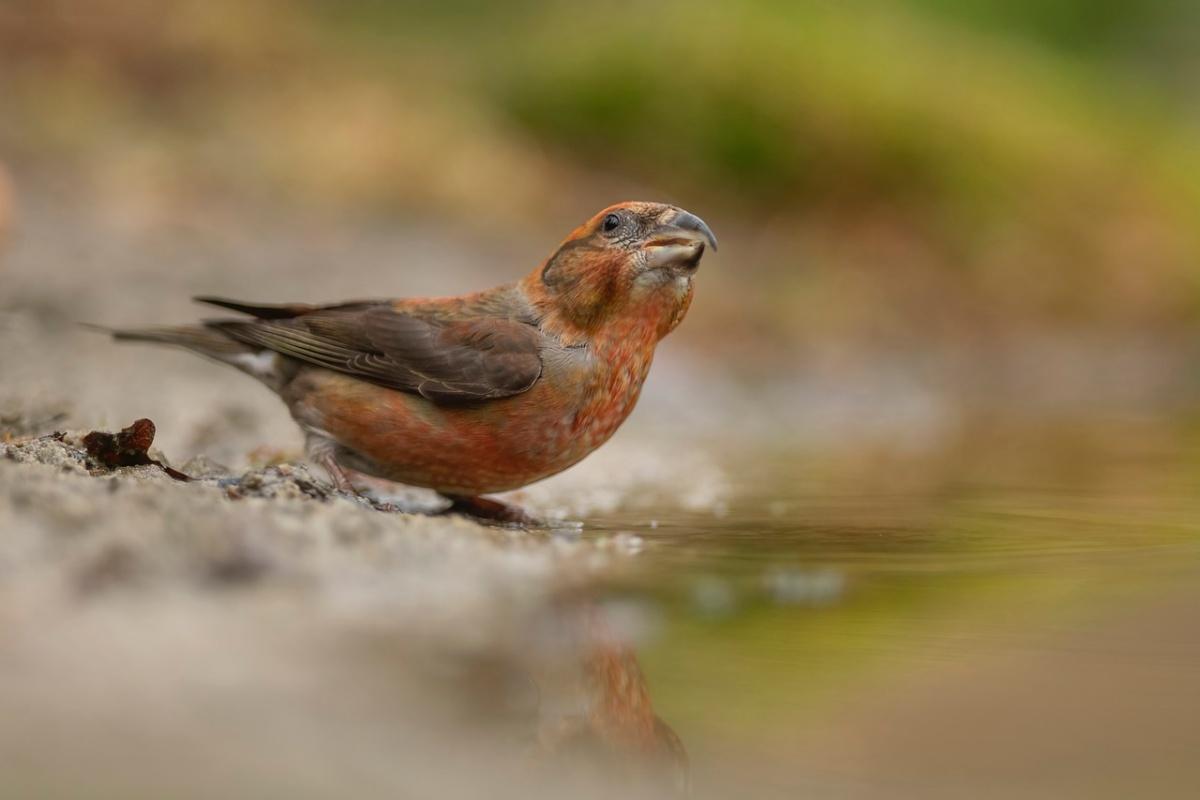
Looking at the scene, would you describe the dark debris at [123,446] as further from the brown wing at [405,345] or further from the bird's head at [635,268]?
the bird's head at [635,268]

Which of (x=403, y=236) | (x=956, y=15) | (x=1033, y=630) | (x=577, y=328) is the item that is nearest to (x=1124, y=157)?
(x=956, y=15)

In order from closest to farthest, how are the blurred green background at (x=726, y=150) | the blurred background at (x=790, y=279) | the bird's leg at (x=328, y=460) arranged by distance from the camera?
1. the blurred background at (x=790, y=279)
2. the bird's leg at (x=328, y=460)
3. the blurred green background at (x=726, y=150)

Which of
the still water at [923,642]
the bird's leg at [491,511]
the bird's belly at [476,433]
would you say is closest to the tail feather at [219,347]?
the bird's belly at [476,433]

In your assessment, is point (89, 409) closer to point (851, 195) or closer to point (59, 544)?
point (59, 544)

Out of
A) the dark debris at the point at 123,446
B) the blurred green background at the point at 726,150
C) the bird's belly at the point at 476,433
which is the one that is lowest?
the dark debris at the point at 123,446

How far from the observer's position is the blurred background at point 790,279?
2.61 metres

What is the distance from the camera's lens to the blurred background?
2609 millimetres

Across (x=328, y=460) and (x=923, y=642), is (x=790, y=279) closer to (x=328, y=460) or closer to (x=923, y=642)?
(x=328, y=460)

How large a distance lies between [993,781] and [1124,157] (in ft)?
53.1

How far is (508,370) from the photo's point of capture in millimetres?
4379

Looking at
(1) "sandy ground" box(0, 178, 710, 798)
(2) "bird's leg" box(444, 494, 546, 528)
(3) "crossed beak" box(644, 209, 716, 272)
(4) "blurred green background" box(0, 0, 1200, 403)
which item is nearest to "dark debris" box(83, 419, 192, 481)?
(1) "sandy ground" box(0, 178, 710, 798)

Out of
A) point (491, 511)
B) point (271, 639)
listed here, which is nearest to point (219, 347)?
point (491, 511)

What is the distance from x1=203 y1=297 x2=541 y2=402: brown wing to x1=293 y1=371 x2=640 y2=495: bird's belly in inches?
2.3

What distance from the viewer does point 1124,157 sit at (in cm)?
1670
